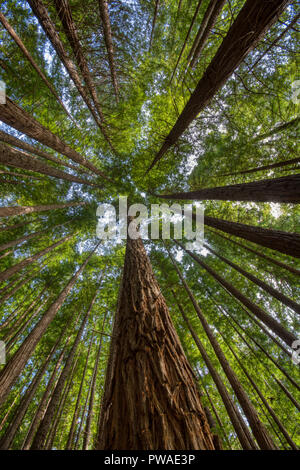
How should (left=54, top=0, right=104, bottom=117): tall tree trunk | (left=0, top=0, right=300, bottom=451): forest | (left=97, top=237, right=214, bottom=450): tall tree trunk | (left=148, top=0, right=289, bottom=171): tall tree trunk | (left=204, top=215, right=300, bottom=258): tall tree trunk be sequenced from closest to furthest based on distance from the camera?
(left=97, top=237, right=214, bottom=450): tall tree trunk, (left=0, top=0, right=300, bottom=451): forest, (left=148, top=0, right=289, bottom=171): tall tree trunk, (left=204, top=215, right=300, bottom=258): tall tree trunk, (left=54, top=0, right=104, bottom=117): tall tree trunk

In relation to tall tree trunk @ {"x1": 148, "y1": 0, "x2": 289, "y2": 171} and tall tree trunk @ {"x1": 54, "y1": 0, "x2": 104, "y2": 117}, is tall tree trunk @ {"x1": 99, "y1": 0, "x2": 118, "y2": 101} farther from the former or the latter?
tall tree trunk @ {"x1": 148, "y1": 0, "x2": 289, "y2": 171}

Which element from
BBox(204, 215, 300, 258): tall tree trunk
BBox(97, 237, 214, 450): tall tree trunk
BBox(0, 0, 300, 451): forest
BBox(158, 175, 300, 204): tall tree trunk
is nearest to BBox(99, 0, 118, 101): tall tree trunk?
BBox(0, 0, 300, 451): forest

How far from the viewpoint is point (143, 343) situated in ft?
5.04

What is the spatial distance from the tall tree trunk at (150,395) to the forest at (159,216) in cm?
1

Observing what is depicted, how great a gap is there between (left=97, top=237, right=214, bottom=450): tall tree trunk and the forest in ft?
0.03

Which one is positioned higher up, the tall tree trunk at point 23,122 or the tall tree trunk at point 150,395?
the tall tree trunk at point 23,122

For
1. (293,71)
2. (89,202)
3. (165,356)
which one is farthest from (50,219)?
(293,71)

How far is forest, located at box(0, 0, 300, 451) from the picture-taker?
1.89 m

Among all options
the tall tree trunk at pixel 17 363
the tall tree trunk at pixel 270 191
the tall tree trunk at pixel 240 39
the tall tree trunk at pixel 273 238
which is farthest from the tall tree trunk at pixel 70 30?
the tall tree trunk at pixel 17 363

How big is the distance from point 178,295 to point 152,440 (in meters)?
5.70

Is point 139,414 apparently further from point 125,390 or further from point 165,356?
point 165,356

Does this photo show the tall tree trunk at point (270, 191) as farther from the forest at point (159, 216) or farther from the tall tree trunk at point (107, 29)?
the tall tree trunk at point (107, 29)

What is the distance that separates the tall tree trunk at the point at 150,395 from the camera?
99cm

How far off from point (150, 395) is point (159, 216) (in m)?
8.64
